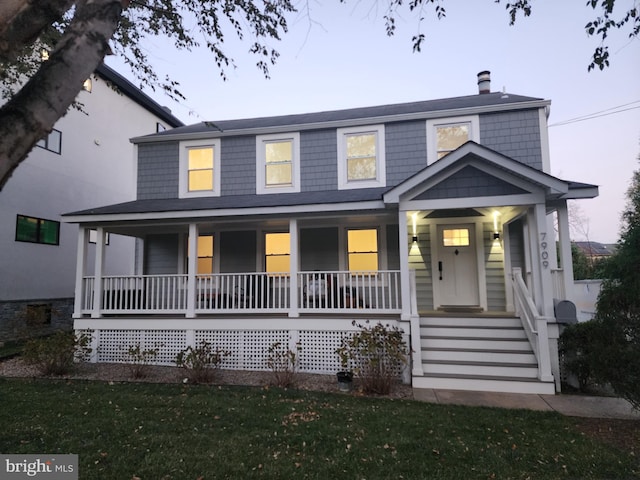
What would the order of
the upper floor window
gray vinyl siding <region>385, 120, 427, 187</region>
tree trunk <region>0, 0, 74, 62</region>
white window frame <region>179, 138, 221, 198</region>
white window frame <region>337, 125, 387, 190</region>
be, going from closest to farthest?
tree trunk <region>0, 0, 74, 62</region>, gray vinyl siding <region>385, 120, 427, 187</region>, white window frame <region>337, 125, 387, 190</region>, white window frame <region>179, 138, 221, 198</region>, the upper floor window

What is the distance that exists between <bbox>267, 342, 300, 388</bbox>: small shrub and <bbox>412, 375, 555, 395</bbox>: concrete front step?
7.56ft

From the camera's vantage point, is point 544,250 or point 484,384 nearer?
point 484,384

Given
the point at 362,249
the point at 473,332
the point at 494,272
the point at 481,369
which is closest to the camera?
the point at 481,369

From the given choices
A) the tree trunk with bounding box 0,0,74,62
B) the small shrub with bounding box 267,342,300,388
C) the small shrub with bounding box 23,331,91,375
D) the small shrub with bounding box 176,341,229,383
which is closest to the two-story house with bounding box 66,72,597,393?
the small shrub with bounding box 267,342,300,388

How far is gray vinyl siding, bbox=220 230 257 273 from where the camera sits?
1022 centimetres

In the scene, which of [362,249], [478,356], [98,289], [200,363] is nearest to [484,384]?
[478,356]

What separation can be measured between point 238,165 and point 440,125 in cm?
573

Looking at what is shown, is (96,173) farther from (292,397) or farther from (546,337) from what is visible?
(546,337)

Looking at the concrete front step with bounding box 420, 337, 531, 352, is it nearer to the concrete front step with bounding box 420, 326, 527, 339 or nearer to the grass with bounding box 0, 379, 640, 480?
the concrete front step with bounding box 420, 326, 527, 339

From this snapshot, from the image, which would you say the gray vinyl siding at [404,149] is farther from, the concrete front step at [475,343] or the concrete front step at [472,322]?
the concrete front step at [475,343]

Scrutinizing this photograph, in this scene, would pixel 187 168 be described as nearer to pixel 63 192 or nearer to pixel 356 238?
pixel 356 238

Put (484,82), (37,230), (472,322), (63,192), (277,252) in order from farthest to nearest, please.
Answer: (63,192) → (37,230) → (484,82) → (277,252) → (472,322)

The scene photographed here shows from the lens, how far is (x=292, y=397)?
19.5ft

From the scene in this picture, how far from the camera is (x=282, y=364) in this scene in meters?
7.46
